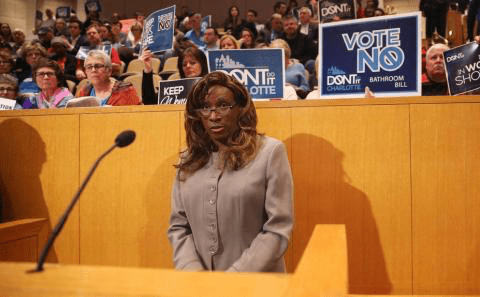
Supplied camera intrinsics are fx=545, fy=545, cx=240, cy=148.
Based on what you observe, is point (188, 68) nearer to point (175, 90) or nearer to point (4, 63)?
point (175, 90)

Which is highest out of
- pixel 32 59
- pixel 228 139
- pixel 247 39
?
pixel 247 39

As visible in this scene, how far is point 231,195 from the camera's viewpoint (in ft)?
6.31

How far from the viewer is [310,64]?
5707mm

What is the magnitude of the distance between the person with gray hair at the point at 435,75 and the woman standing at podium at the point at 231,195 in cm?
158

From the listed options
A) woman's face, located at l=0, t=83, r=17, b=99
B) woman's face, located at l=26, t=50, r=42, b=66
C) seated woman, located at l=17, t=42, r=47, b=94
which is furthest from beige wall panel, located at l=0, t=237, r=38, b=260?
woman's face, located at l=26, t=50, r=42, b=66

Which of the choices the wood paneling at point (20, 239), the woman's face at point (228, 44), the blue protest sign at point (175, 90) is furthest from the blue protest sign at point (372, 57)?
the woman's face at point (228, 44)

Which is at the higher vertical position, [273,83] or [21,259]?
[273,83]

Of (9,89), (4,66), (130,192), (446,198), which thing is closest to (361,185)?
(446,198)

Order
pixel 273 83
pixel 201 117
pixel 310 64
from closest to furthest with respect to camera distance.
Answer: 1. pixel 201 117
2. pixel 273 83
3. pixel 310 64

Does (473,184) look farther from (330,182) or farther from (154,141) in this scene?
(154,141)

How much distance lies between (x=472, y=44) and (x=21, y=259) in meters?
2.48

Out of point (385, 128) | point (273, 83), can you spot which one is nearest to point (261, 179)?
point (385, 128)

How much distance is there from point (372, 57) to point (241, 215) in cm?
121

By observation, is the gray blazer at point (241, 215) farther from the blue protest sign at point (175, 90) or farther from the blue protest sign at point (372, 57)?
the blue protest sign at point (175, 90)
